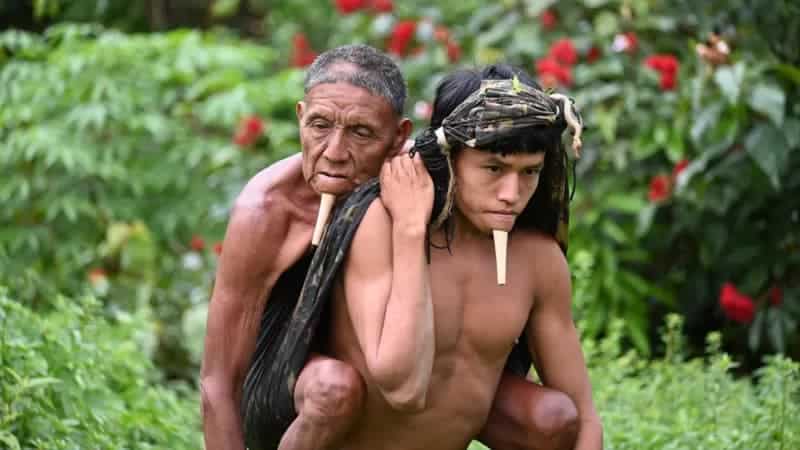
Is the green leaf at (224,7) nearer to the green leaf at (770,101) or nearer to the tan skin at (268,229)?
the green leaf at (770,101)

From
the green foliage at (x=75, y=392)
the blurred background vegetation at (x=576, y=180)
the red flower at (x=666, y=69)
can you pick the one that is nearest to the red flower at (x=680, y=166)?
the blurred background vegetation at (x=576, y=180)

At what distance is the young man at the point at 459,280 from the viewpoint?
335cm

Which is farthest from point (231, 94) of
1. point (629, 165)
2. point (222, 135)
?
point (629, 165)

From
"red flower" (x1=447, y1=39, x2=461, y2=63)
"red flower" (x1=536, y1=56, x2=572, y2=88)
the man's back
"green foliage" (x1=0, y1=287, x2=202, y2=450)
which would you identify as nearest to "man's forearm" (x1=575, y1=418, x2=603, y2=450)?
the man's back

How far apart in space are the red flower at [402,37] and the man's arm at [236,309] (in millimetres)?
3913

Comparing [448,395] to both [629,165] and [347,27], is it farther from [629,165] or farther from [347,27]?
[347,27]

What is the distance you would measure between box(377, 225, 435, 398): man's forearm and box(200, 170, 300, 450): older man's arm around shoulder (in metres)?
0.45

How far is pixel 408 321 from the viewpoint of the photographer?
329 centimetres

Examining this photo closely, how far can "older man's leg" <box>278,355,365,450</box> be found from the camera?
133 inches

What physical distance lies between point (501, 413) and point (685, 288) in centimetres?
352

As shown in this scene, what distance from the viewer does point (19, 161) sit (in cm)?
769

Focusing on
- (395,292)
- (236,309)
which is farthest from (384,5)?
(395,292)

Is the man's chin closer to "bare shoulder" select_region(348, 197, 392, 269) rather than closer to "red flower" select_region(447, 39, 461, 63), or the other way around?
"bare shoulder" select_region(348, 197, 392, 269)

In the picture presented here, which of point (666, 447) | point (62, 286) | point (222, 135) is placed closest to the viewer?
point (666, 447)
